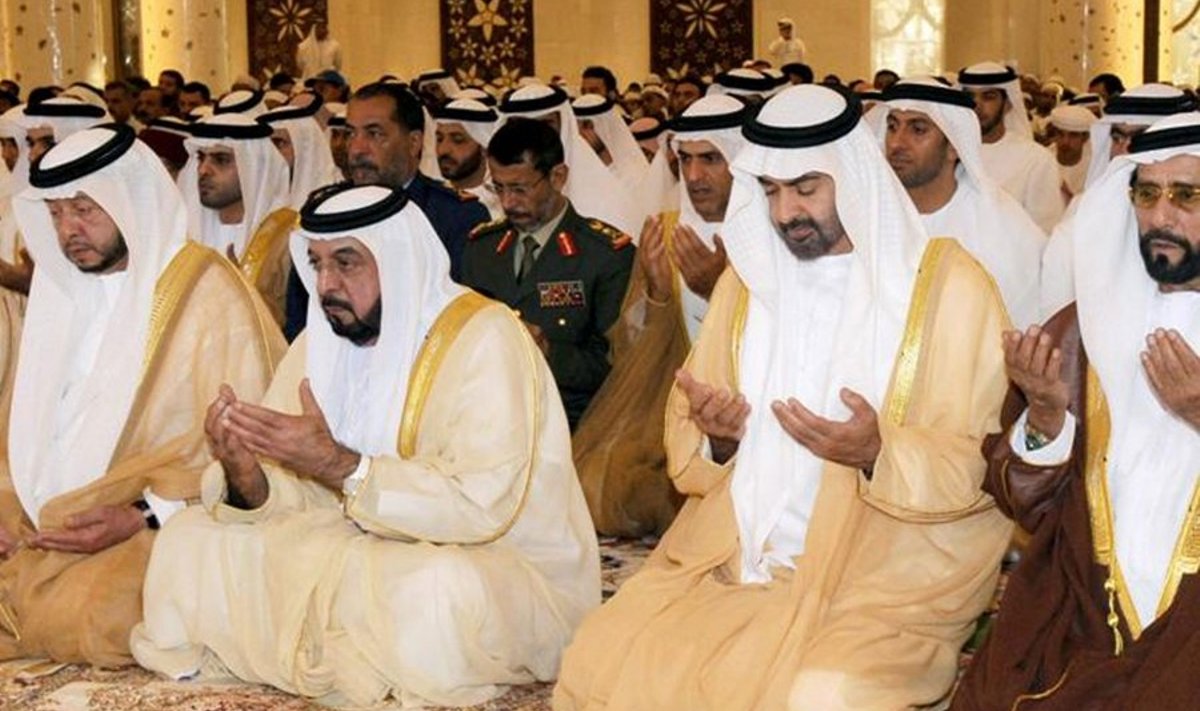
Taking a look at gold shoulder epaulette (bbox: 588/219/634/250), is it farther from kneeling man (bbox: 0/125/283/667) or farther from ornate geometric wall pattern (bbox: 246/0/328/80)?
ornate geometric wall pattern (bbox: 246/0/328/80)

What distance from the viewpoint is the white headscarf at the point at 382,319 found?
15.2ft

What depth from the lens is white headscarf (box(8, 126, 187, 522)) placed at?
16.7ft

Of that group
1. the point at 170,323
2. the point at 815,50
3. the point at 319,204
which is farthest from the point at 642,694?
the point at 815,50

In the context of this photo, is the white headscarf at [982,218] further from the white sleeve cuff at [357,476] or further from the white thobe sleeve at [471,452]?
the white sleeve cuff at [357,476]

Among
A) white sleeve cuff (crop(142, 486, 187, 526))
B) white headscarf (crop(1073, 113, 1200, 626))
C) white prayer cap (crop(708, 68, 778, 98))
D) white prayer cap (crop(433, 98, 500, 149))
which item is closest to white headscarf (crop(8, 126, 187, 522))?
white sleeve cuff (crop(142, 486, 187, 526))

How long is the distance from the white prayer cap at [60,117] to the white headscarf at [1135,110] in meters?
3.63

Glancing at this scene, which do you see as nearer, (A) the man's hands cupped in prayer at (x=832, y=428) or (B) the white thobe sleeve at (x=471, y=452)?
(A) the man's hands cupped in prayer at (x=832, y=428)

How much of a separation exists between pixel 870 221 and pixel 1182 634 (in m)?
A: 1.09

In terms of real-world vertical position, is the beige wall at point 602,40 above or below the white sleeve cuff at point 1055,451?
above

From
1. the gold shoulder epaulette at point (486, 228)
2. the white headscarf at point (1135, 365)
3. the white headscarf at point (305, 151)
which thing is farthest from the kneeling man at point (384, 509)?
the white headscarf at point (305, 151)

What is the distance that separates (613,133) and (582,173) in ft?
4.05

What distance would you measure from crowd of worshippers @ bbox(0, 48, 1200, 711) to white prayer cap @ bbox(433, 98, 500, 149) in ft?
7.82

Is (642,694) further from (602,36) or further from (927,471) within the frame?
(602,36)

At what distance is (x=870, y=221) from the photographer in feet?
13.6
